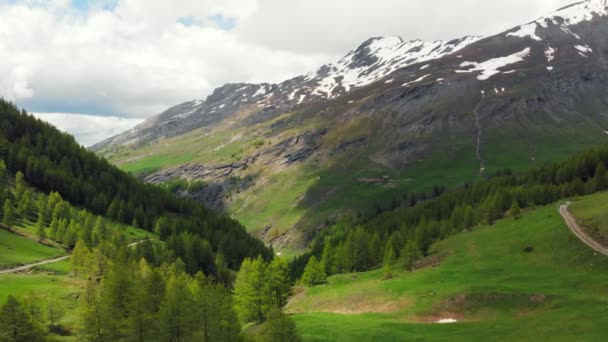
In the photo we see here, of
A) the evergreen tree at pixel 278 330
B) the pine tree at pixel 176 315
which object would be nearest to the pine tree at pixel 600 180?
the evergreen tree at pixel 278 330

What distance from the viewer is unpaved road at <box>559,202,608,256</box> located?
74625 mm

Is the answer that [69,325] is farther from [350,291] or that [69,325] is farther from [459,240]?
[459,240]

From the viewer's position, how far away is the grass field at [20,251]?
8221cm

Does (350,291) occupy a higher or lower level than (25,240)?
lower

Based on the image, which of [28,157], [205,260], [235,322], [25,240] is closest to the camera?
[235,322]

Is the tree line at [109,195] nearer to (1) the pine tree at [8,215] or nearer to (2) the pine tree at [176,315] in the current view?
(1) the pine tree at [8,215]

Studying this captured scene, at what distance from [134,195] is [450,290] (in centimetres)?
13205

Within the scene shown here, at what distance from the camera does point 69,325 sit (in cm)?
5784

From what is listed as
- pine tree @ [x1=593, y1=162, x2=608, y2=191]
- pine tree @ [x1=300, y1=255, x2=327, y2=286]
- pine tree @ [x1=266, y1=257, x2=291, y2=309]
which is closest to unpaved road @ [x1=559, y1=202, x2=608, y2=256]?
pine tree @ [x1=593, y1=162, x2=608, y2=191]

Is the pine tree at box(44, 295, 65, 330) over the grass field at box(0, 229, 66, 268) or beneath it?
beneath

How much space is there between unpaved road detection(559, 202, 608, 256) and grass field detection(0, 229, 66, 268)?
4292 inches

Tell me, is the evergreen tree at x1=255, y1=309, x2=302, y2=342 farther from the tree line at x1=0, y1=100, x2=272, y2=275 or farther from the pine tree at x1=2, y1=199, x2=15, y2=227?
the pine tree at x1=2, y1=199, x2=15, y2=227

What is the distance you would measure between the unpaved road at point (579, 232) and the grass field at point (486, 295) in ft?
4.73

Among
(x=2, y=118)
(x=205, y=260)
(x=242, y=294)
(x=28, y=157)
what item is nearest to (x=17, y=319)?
(x=242, y=294)
